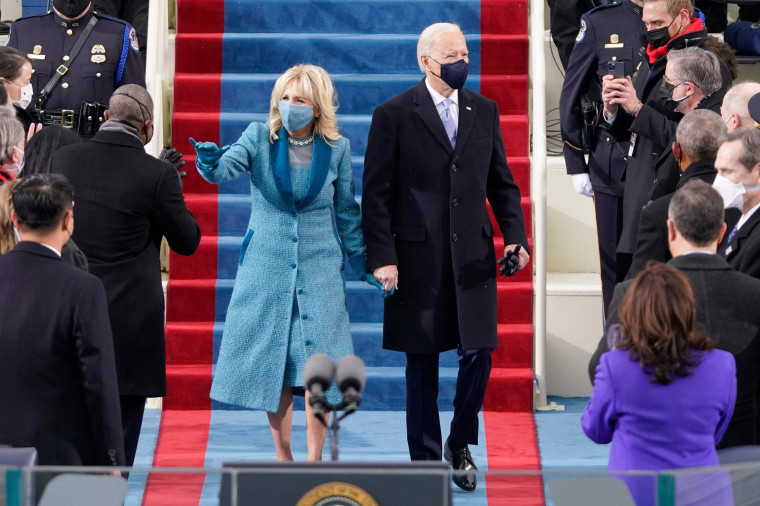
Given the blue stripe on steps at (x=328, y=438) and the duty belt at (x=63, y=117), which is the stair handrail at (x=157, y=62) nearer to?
the duty belt at (x=63, y=117)

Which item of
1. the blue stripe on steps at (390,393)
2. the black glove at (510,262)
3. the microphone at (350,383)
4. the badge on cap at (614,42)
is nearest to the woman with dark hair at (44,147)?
the black glove at (510,262)

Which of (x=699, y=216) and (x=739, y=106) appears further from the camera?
(x=739, y=106)

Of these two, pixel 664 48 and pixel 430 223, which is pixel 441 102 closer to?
pixel 430 223

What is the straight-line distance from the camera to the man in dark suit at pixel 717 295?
3.39m

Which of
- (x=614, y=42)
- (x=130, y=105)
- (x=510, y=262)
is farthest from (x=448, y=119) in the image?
(x=614, y=42)

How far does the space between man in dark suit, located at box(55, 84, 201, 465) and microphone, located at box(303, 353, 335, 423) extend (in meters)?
1.93

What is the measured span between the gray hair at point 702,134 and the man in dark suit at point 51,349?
2.10m

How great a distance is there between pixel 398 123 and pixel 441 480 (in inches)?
102

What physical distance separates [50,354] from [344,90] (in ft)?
14.2

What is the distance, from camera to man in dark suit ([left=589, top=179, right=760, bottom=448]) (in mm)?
3391

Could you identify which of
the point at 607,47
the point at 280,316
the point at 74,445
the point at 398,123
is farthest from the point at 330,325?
the point at 607,47

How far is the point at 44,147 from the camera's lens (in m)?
4.79

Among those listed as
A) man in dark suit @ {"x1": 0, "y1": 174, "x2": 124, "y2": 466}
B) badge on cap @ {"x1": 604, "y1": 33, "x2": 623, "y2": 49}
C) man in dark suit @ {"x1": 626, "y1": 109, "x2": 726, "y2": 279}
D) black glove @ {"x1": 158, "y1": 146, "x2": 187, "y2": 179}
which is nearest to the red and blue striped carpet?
badge on cap @ {"x1": 604, "y1": 33, "x2": 623, "y2": 49}

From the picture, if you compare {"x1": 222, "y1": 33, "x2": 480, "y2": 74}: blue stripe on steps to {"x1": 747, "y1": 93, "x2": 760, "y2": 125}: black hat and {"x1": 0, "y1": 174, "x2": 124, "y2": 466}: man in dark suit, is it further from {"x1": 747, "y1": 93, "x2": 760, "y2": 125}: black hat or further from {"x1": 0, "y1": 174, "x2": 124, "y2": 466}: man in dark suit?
{"x1": 0, "y1": 174, "x2": 124, "y2": 466}: man in dark suit
